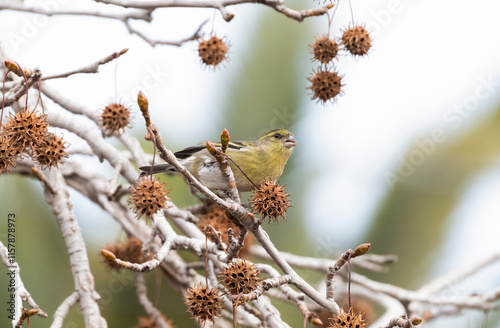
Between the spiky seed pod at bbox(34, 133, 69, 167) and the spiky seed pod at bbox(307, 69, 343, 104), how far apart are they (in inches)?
68.4

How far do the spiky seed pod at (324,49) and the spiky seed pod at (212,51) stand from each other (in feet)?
2.27

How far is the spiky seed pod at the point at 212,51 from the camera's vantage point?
450 centimetres

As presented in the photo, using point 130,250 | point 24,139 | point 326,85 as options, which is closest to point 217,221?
point 130,250

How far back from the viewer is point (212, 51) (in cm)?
449

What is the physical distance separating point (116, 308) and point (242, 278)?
2.38 m

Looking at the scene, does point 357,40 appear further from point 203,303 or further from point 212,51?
point 203,303

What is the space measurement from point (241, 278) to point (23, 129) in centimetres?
141

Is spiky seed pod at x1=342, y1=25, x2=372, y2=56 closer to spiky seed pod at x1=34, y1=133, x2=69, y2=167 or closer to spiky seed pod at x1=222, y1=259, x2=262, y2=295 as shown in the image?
spiky seed pod at x1=222, y1=259, x2=262, y2=295

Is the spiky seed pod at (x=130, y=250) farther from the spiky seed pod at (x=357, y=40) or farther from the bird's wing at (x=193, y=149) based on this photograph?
the spiky seed pod at (x=357, y=40)

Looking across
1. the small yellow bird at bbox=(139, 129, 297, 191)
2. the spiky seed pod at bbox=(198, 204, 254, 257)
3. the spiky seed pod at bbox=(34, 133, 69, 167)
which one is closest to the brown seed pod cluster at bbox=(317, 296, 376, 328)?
the spiky seed pod at bbox=(198, 204, 254, 257)

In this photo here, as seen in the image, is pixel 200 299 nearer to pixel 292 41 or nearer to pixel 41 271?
pixel 41 271

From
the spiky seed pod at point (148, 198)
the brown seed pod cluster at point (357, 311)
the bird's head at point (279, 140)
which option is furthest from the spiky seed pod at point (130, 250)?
the spiky seed pod at point (148, 198)

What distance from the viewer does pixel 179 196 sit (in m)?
5.97

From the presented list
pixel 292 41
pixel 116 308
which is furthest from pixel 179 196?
pixel 292 41
